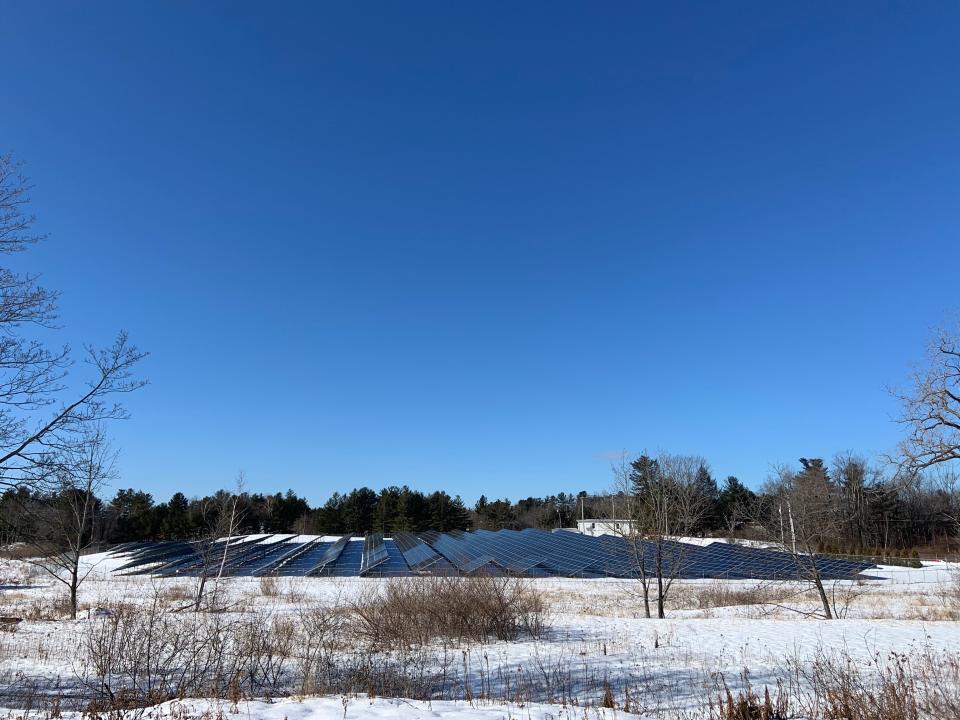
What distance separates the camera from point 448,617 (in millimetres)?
14586

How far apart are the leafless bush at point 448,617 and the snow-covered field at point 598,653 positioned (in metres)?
0.90

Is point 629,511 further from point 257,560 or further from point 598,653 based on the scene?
point 257,560

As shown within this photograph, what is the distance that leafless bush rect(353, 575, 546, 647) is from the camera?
14000mm

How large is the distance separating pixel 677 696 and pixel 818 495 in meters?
15.2

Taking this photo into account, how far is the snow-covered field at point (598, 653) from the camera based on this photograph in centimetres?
754

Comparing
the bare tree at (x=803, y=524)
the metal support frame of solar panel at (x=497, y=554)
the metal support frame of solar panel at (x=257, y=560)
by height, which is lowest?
the metal support frame of solar panel at (x=257, y=560)

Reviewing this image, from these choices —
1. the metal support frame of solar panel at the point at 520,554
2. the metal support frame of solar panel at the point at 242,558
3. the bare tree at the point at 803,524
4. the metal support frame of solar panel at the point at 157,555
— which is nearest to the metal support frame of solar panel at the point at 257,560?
the metal support frame of solar panel at the point at 242,558

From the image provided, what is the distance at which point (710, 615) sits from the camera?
19219 mm

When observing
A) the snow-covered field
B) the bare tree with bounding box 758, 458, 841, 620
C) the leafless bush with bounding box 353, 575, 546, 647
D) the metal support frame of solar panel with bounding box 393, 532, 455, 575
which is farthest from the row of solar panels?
the leafless bush with bounding box 353, 575, 546, 647

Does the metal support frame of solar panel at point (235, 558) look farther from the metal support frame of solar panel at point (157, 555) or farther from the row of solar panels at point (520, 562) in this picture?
Answer: the metal support frame of solar panel at point (157, 555)

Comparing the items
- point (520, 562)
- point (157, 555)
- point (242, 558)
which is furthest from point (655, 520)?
point (157, 555)

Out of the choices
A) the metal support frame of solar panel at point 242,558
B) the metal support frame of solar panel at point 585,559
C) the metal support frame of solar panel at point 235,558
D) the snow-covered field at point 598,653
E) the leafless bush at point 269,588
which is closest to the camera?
the snow-covered field at point 598,653

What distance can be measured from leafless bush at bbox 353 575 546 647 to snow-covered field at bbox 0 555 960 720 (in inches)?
35.3

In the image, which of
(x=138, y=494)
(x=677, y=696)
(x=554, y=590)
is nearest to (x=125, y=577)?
(x=554, y=590)
